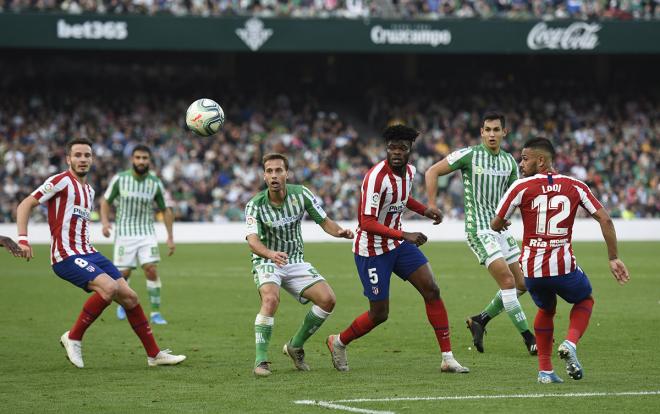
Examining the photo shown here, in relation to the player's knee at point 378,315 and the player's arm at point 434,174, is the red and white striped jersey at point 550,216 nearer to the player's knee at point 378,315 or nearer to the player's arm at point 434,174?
the player's knee at point 378,315

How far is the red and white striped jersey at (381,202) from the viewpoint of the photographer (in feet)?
32.1

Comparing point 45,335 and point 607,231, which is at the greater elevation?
point 607,231

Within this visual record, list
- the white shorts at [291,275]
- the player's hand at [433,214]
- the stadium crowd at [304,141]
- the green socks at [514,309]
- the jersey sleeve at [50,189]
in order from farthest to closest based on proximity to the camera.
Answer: the stadium crowd at [304,141] < the green socks at [514,309] < the jersey sleeve at [50,189] < the white shorts at [291,275] < the player's hand at [433,214]

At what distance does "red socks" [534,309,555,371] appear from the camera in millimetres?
8898

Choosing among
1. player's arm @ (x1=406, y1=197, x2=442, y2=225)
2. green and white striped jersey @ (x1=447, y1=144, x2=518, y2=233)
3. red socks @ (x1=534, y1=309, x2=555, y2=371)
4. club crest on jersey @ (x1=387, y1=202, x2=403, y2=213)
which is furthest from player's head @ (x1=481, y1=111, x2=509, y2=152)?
red socks @ (x1=534, y1=309, x2=555, y2=371)

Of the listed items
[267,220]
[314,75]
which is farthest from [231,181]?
[267,220]

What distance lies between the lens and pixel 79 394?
880 centimetres

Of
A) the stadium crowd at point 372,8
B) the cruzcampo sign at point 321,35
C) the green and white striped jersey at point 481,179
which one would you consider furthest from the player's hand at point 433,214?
the stadium crowd at point 372,8

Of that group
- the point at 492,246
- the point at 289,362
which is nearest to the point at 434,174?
the point at 492,246

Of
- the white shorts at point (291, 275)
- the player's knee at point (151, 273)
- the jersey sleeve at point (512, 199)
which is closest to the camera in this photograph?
the jersey sleeve at point (512, 199)

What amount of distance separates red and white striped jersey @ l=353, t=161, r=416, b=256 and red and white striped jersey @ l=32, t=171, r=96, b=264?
107 inches

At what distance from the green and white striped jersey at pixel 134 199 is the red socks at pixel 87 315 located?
179 inches

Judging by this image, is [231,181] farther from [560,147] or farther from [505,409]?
[505,409]

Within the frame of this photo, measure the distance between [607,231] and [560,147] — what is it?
1181 inches
